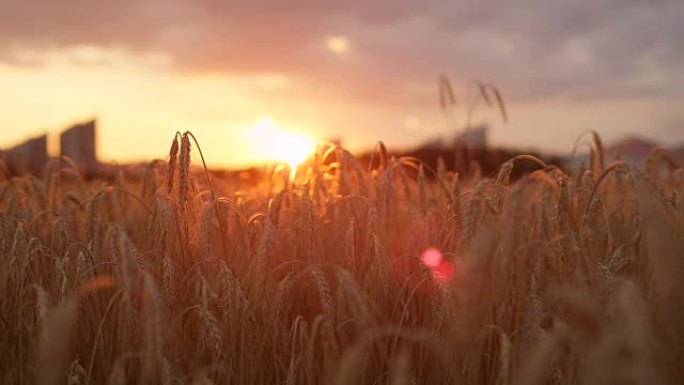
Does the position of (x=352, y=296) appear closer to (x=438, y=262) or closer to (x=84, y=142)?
(x=438, y=262)

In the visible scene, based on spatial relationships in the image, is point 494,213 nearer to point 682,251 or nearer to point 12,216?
point 682,251

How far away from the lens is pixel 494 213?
89.3 inches

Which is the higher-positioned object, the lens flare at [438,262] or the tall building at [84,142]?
the tall building at [84,142]

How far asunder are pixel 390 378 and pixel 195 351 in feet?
1.96

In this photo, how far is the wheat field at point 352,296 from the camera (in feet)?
4.90

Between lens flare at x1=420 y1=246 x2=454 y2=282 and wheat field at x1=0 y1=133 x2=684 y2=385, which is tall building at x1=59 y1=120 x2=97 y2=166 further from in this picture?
lens flare at x1=420 y1=246 x2=454 y2=282

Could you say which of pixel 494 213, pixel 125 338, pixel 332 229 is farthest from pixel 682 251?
pixel 125 338

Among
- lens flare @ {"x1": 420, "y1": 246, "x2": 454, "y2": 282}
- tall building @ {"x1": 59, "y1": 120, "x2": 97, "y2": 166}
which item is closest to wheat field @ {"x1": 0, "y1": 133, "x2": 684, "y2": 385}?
lens flare @ {"x1": 420, "y1": 246, "x2": 454, "y2": 282}

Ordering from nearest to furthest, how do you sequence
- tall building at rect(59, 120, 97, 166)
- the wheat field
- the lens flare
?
the wheat field → the lens flare → tall building at rect(59, 120, 97, 166)

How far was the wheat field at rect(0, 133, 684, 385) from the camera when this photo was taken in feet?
4.90

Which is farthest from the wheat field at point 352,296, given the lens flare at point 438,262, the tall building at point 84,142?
the tall building at point 84,142

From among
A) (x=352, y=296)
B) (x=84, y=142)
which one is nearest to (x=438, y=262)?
(x=352, y=296)

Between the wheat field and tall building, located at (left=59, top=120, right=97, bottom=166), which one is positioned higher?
tall building, located at (left=59, top=120, right=97, bottom=166)

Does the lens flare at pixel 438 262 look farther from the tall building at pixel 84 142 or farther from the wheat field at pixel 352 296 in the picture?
the tall building at pixel 84 142
